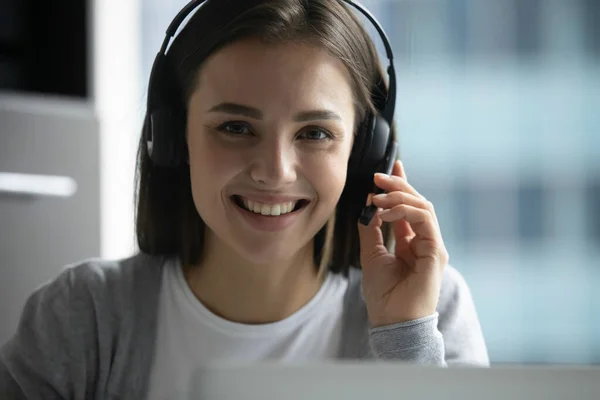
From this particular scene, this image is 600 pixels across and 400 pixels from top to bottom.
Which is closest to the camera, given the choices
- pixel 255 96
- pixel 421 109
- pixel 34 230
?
pixel 255 96

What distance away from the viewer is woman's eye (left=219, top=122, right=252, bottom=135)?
3.05ft

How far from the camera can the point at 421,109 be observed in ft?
15.7

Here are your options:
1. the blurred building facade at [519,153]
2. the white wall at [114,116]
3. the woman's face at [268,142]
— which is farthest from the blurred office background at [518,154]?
the woman's face at [268,142]

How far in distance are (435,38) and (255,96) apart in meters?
4.38

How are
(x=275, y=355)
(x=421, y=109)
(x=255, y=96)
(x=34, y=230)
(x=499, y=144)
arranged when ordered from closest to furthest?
(x=255, y=96)
(x=275, y=355)
(x=34, y=230)
(x=421, y=109)
(x=499, y=144)

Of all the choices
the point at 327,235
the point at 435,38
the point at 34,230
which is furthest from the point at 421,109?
the point at 327,235

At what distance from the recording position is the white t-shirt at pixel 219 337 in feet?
3.28

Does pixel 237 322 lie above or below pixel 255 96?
below

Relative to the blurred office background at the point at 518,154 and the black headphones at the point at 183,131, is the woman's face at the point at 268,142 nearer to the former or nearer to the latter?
the black headphones at the point at 183,131

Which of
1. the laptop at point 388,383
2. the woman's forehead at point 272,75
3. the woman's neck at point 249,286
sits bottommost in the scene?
the woman's neck at point 249,286

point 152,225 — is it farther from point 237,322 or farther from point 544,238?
point 544,238

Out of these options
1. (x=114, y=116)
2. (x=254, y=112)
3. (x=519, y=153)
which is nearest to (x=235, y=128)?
(x=254, y=112)

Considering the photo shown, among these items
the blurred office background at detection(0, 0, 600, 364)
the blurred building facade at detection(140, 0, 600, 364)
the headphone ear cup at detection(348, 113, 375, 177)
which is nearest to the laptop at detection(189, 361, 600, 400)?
the headphone ear cup at detection(348, 113, 375, 177)

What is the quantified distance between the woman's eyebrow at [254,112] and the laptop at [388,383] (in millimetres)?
513
